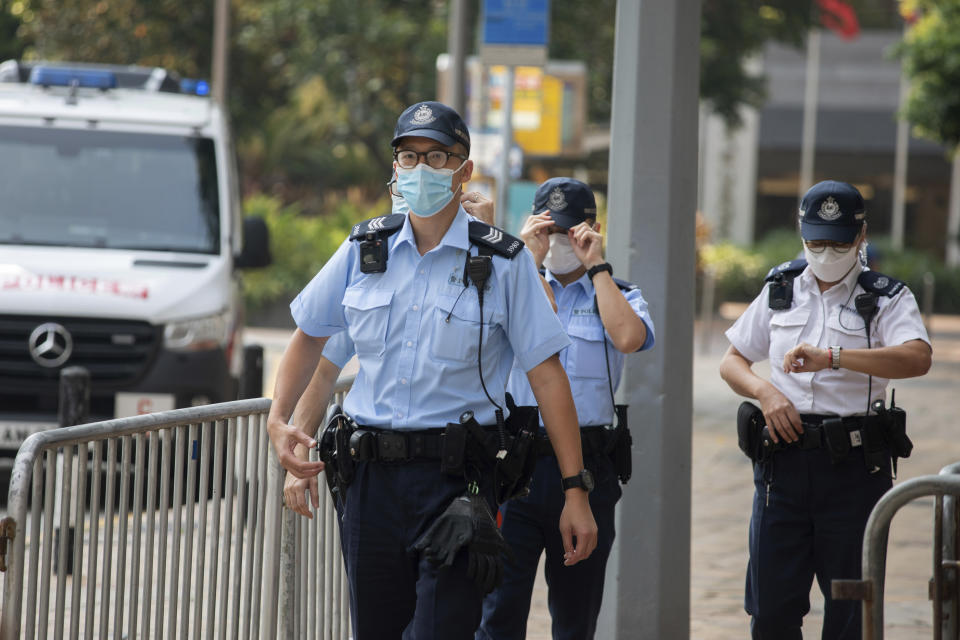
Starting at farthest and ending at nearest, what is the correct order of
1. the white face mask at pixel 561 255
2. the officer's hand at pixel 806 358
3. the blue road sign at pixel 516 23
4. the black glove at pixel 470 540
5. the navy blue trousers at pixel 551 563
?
the blue road sign at pixel 516 23, the white face mask at pixel 561 255, the navy blue trousers at pixel 551 563, the officer's hand at pixel 806 358, the black glove at pixel 470 540

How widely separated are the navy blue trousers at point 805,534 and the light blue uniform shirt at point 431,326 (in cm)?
113

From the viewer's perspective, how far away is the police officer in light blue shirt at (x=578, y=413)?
4.38 m

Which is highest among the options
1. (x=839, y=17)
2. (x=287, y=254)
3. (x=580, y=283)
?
(x=839, y=17)

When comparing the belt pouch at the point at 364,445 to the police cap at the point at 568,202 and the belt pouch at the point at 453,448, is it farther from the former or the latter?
the police cap at the point at 568,202

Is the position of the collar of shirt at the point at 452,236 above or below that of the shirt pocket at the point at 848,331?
above

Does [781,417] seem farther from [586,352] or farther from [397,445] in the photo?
[397,445]

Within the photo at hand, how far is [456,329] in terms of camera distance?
356 centimetres

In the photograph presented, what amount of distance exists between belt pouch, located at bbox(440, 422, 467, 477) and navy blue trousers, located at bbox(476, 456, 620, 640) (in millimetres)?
914

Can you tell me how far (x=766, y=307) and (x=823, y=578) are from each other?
888 millimetres

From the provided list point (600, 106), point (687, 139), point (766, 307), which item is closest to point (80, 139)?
point (687, 139)

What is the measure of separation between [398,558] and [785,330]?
1.62m

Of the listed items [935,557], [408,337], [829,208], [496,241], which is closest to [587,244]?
[829,208]

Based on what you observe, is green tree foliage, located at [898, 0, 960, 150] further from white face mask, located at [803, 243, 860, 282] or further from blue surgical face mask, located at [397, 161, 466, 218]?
blue surgical face mask, located at [397, 161, 466, 218]

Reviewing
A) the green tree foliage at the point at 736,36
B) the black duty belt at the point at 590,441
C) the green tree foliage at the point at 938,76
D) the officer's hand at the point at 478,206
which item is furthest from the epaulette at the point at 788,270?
the green tree foliage at the point at 736,36
